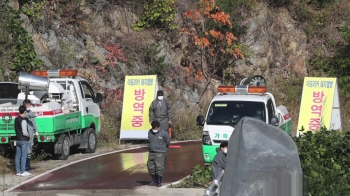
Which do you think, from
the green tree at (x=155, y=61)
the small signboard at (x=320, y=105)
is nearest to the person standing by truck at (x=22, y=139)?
the small signboard at (x=320, y=105)

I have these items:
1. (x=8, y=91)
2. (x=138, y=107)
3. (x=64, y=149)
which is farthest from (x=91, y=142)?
(x=8, y=91)

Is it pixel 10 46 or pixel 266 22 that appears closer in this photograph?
pixel 10 46

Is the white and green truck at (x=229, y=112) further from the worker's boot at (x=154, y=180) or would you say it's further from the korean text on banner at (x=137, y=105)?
the korean text on banner at (x=137, y=105)

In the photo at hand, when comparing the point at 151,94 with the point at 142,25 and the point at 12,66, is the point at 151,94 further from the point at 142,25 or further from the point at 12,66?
the point at 142,25

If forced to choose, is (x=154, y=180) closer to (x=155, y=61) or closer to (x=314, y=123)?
(x=314, y=123)

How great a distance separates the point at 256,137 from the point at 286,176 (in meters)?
0.46

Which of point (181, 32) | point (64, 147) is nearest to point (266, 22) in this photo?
point (181, 32)

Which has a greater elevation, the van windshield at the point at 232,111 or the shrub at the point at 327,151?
the van windshield at the point at 232,111

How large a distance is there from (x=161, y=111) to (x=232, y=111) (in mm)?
3754

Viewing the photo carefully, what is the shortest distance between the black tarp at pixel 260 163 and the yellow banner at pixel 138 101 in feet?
52.2

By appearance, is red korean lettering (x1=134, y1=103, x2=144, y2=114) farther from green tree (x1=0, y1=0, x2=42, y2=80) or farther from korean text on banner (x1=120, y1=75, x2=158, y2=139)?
green tree (x1=0, y1=0, x2=42, y2=80)

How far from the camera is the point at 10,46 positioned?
996 inches

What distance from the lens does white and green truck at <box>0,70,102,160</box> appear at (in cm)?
1750

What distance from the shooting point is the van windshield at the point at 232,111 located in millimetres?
16797
